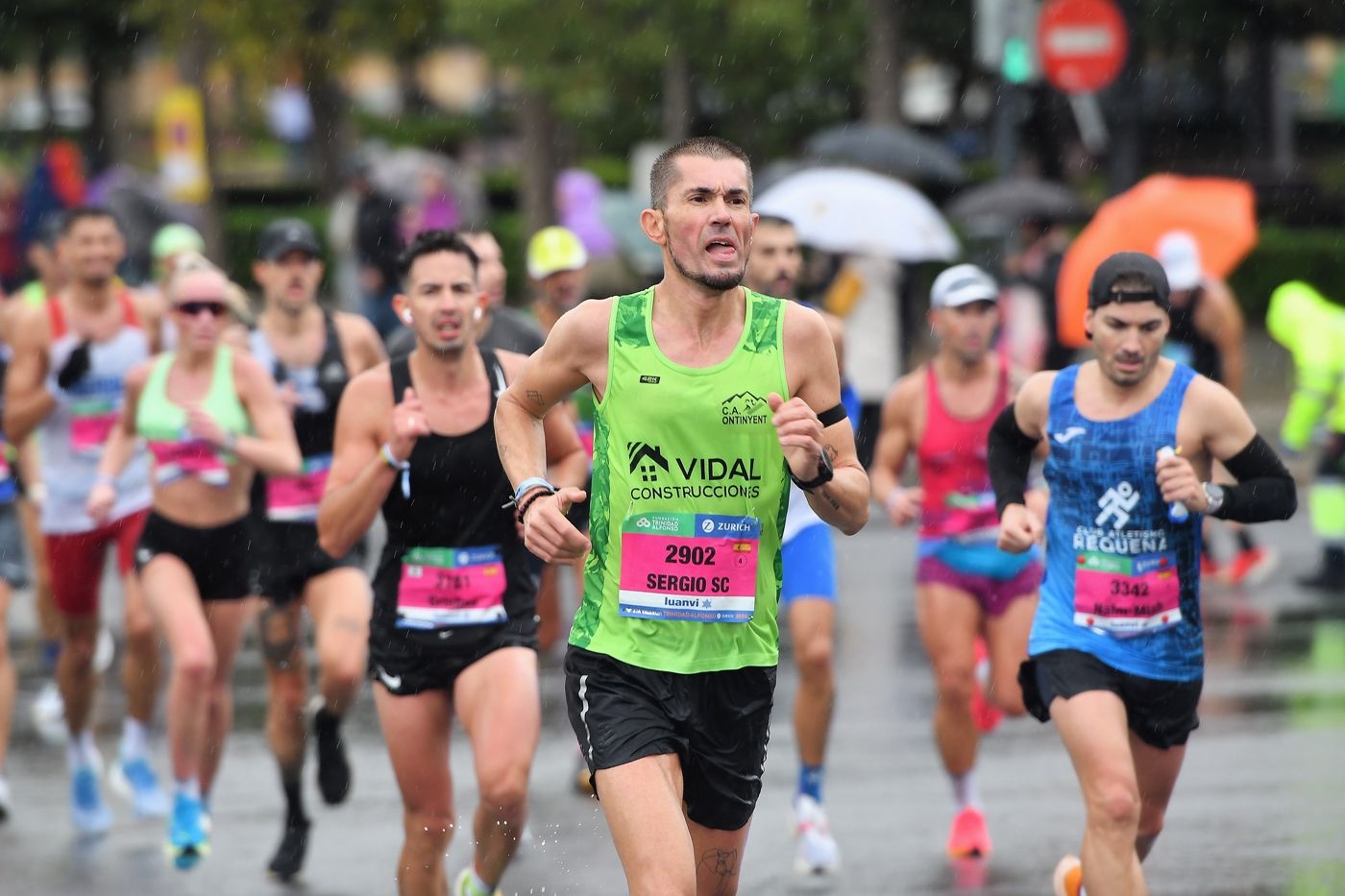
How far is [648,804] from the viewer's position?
16.5 ft

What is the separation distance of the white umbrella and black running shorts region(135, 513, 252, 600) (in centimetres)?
726

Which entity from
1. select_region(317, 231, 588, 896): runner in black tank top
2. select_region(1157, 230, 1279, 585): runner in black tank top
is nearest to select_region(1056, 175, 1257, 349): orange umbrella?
select_region(1157, 230, 1279, 585): runner in black tank top

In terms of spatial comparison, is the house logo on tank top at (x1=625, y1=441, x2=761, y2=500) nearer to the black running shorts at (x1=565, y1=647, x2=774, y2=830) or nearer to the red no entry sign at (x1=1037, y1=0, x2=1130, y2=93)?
the black running shorts at (x1=565, y1=647, x2=774, y2=830)

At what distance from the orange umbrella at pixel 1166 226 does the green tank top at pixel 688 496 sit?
9.38m

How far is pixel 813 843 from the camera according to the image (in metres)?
7.68

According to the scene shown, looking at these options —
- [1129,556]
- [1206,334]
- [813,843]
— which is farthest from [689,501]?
[1206,334]

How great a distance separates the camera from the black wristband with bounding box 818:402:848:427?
207 inches

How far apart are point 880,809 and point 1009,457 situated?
2301 mm

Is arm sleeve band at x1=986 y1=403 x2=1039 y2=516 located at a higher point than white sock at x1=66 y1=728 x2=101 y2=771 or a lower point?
higher

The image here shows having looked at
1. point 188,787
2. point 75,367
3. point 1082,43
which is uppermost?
point 1082,43

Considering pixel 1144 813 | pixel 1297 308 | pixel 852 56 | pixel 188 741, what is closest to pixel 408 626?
pixel 188 741

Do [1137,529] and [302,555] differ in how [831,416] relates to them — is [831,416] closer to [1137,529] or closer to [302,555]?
[1137,529]

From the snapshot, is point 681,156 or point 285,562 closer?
point 681,156

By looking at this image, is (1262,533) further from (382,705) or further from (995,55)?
(382,705)
